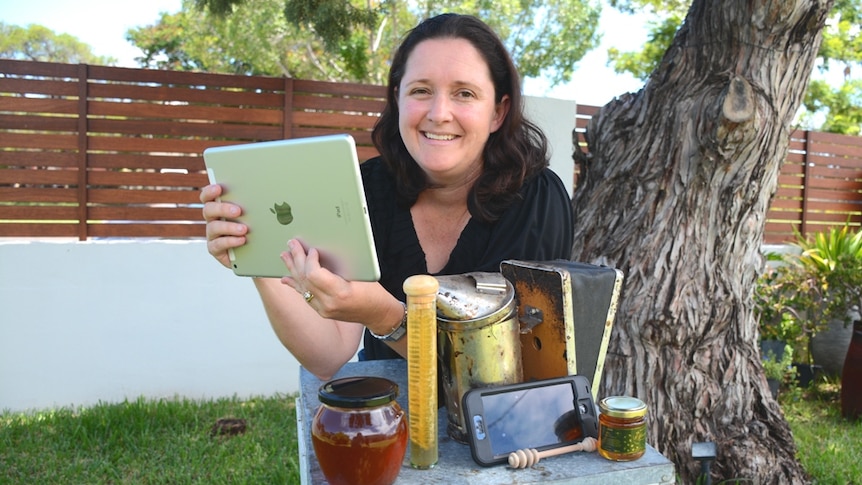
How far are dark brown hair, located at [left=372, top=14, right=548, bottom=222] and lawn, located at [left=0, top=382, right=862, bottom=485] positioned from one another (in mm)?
1824

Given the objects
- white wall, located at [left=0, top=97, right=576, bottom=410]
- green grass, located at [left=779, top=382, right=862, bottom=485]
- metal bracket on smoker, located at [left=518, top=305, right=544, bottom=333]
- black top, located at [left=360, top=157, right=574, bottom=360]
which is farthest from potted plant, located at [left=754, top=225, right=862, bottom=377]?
metal bracket on smoker, located at [left=518, top=305, right=544, bottom=333]

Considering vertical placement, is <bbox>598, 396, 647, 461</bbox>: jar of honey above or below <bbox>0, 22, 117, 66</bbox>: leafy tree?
below

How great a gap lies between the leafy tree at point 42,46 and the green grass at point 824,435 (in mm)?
28384

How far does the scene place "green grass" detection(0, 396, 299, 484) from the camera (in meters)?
3.16

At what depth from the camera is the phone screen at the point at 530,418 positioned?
1158mm

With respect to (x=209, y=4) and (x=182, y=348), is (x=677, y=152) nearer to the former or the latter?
(x=209, y=4)

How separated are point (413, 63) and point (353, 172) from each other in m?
0.61

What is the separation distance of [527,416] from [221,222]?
28.3 inches

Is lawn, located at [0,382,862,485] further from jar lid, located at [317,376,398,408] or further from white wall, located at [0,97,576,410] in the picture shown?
jar lid, located at [317,376,398,408]

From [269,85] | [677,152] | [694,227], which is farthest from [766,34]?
[269,85]

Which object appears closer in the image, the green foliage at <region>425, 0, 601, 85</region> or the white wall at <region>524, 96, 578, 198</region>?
the white wall at <region>524, 96, 578, 198</region>

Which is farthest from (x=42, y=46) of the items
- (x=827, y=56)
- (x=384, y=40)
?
(x=827, y=56)

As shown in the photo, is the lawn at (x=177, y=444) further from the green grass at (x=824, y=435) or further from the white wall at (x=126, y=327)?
the white wall at (x=126, y=327)

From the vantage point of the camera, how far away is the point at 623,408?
114 centimetres
